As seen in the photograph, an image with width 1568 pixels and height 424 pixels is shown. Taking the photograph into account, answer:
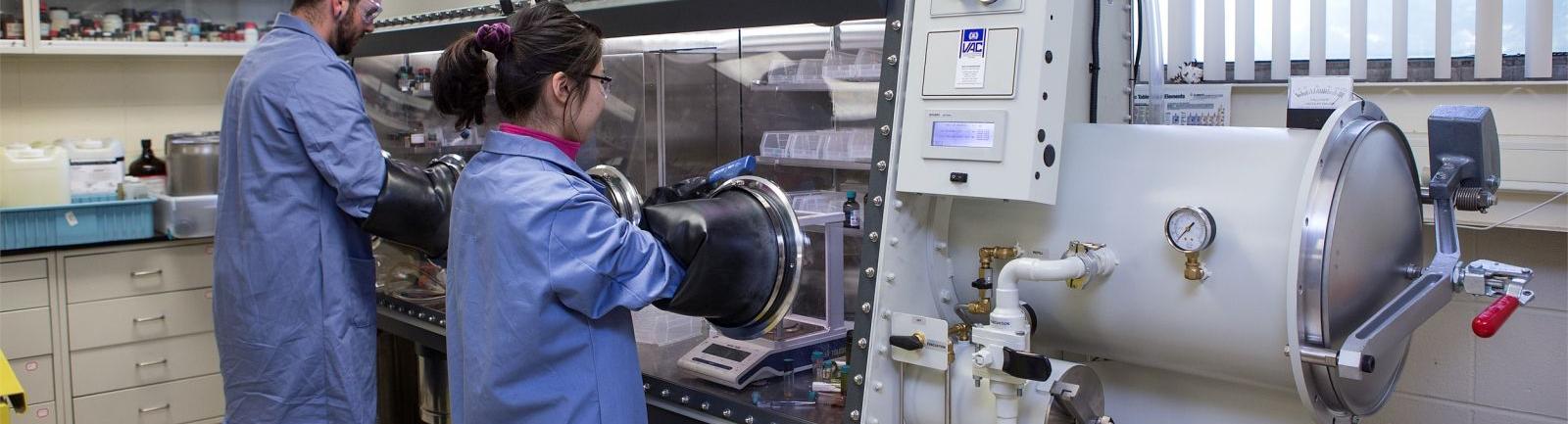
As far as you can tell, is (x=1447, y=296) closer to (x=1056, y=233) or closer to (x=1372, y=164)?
(x=1372, y=164)

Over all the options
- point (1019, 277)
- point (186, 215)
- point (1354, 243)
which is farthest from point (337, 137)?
point (186, 215)

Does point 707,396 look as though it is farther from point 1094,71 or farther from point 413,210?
point 1094,71

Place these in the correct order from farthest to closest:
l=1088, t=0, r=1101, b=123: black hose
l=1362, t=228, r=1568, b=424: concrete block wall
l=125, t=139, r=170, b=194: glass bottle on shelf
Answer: l=125, t=139, r=170, b=194: glass bottle on shelf
l=1362, t=228, r=1568, b=424: concrete block wall
l=1088, t=0, r=1101, b=123: black hose

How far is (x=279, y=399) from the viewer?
2406mm

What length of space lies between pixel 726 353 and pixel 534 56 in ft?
2.69

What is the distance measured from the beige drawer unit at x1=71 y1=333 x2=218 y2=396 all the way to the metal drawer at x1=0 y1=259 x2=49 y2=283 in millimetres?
302

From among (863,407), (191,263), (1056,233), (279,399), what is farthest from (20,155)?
(1056,233)

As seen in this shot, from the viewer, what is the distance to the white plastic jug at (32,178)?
12.3 ft

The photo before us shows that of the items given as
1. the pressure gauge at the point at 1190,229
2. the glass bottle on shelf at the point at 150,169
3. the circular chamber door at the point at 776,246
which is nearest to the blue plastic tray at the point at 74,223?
the glass bottle on shelf at the point at 150,169

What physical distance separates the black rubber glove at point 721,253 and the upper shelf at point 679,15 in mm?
351

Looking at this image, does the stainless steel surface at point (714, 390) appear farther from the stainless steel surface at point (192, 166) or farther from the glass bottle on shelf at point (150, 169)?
the glass bottle on shelf at point (150, 169)

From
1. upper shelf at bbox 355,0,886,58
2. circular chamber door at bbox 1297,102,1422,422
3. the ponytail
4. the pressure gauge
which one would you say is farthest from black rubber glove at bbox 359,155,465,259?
circular chamber door at bbox 1297,102,1422,422

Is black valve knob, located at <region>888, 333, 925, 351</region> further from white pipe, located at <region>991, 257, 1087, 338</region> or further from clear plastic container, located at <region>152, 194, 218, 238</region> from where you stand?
clear plastic container, located at <region>152, 194, 218, 238</region>

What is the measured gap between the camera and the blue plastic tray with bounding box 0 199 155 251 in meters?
3.63
